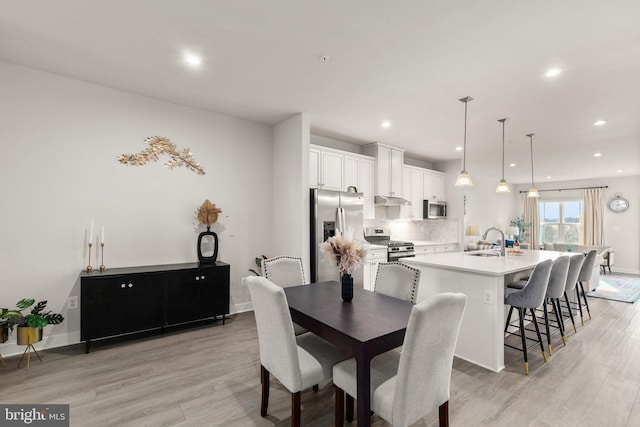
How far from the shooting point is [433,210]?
22.4 feet

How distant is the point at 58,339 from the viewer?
313 cm

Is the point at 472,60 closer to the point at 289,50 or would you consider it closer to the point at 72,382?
the point at 289,50

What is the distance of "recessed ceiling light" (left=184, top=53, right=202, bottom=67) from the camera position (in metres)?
2.70

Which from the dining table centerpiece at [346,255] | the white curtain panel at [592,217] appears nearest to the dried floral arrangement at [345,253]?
the dining table centerpiece at [346,255]

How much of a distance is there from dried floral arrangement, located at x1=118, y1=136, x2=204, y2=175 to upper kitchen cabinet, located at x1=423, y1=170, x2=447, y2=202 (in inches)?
183

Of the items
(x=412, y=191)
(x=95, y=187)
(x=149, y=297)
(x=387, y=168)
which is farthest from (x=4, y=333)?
(x=412, y=191)

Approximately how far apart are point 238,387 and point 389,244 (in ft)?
12.1

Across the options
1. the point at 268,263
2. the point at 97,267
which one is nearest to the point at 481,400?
the point at 268,263

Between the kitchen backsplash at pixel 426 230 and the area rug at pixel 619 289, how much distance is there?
2608 mm

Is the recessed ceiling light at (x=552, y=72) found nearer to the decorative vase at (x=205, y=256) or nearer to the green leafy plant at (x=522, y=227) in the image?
the decorative vase at (x=205, y=256)

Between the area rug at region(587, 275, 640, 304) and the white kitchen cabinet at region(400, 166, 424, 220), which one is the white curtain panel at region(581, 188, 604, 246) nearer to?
the area rug at region(587, 275, 640, 304)

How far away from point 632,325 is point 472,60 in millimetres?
4035

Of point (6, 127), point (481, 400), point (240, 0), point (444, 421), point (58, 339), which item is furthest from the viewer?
point (58, 339)

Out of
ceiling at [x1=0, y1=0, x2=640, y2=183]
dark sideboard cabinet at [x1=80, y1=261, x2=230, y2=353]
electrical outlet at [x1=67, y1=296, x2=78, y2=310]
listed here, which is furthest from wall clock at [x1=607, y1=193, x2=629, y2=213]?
electrical outlet at [x1=67, y1=296, x2=78, y2=310]
